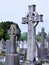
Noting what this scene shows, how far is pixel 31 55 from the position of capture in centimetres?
1088

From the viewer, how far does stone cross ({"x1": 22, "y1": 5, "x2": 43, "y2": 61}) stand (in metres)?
10.9

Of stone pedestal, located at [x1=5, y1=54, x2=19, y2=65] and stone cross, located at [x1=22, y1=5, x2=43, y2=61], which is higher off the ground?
stone cross, located at [x1=22, y1=5, x2=43, y2=61]

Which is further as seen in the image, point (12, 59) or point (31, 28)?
point (12, 59)

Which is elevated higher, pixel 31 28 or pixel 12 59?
pixel 31 28

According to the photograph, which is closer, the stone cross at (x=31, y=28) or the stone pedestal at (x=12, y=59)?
the stone cross at (x=31, y=28)

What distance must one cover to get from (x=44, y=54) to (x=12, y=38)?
277 inches

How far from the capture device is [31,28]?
1102 cm

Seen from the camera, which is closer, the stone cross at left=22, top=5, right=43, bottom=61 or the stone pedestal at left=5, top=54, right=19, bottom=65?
the stone cross at left=22, top=5, right=43, bottom=61

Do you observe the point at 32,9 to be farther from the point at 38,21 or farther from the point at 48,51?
the point at 48,51

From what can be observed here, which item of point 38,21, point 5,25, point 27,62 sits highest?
point 5,25

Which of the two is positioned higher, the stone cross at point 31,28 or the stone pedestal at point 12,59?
the stone cross at point 31,28

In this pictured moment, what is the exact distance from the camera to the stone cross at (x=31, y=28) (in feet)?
35.8

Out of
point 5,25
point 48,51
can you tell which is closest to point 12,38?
point 48,51

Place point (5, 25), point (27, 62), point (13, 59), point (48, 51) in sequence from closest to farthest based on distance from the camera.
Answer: point (27, 62) → point (13, 59) → point (48, 51) → point (5, 25)
